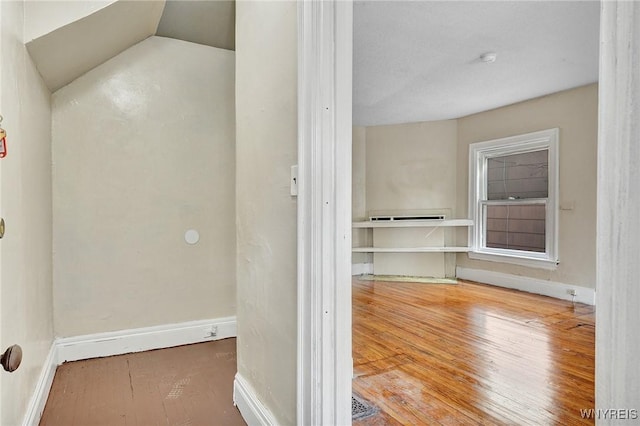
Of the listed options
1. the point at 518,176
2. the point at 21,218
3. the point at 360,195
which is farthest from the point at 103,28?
the point at 518,176

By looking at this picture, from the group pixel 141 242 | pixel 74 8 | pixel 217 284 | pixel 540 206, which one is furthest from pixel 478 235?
pixel 74 8

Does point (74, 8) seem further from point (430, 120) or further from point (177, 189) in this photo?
point (430, 120)

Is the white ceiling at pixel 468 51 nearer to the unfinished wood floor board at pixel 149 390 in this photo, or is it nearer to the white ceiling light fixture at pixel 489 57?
the white ceiling light fixture at pixel 489 57

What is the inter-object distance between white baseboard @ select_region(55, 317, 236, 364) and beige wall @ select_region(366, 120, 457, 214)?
3482 millimetres

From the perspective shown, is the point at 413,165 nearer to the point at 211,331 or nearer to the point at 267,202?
the point at 211,331

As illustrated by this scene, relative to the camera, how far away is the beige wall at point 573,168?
13.1 ft

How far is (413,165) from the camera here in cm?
568

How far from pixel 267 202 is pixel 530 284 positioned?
4.26 m

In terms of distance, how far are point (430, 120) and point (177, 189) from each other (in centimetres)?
405

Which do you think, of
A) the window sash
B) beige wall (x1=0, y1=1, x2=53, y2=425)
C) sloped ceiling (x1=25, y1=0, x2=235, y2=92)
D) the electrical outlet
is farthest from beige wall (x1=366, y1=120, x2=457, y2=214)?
beige wall (x1=0, y1=1, x2=53, y2=425)

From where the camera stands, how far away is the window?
4.46 meters

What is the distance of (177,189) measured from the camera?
2814 mm

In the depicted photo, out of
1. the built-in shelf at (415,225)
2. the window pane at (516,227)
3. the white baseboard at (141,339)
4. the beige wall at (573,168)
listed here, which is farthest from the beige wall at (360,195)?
the white baseboard at (141,339)

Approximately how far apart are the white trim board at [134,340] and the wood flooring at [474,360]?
3.65ft
